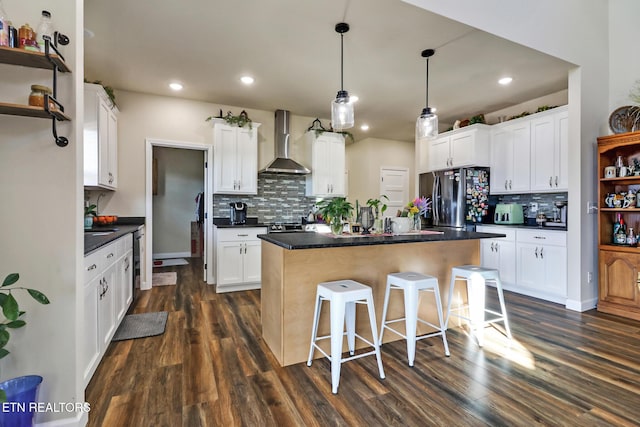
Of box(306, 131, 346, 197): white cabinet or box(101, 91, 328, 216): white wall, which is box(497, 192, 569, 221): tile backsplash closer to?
box(306, 131, 346, 197): white cabinet

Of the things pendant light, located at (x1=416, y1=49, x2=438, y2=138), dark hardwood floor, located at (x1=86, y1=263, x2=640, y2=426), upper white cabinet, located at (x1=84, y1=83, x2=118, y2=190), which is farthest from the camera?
upper white cabinet, located at (x1=84, y1=83, x2=118, y2=190)

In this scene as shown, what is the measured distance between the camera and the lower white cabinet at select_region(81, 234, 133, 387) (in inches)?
76.2

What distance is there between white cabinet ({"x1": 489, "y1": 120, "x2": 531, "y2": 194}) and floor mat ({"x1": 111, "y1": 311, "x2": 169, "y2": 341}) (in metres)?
4.74

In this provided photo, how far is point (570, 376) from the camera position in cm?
212

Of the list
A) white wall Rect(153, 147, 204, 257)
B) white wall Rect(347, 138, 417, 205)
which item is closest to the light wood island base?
white wall Rect(347, 138, 417, 205)

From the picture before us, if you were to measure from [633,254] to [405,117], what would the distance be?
11.6ft

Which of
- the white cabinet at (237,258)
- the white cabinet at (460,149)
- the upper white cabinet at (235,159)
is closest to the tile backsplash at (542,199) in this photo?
the white cabinet at (460,149)

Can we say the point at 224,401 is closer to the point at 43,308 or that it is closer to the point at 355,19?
the point at 43,308

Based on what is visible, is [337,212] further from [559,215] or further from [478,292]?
[559,215]

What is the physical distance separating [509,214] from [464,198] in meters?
0.63

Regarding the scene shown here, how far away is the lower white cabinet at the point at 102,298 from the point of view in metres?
1.94

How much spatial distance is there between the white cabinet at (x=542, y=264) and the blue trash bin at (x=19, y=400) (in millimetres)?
4662

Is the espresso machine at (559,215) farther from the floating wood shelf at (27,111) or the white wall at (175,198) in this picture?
the white wall at (175,198)

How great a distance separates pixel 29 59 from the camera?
142 centimetres
